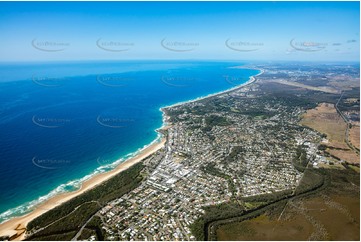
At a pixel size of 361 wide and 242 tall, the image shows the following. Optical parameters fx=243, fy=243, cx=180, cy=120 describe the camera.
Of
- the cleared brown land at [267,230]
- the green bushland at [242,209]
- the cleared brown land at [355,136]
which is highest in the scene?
the cleared brown land at [355,136]

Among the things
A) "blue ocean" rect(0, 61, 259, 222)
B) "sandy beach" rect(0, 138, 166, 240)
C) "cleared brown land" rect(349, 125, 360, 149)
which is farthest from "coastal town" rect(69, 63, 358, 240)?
"blue ocean" rect(0, 61, 259, 222)

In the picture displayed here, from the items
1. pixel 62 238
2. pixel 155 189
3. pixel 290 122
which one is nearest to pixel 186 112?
pixel 290 122

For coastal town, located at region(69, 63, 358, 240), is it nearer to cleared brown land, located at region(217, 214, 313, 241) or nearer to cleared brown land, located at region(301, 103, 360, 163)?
cleared brown land, located at region(301, 103, 360, 163)

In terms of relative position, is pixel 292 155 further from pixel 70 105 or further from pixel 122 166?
pixel 70 105

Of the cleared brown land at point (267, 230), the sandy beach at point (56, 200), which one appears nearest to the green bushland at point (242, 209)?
the cleared brown land at point (267, 230)

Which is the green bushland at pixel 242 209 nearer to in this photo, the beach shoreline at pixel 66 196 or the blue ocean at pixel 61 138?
the beach shoreline at pixel 66 196

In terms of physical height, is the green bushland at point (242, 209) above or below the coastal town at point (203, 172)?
below

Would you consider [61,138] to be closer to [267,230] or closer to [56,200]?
[56,200]

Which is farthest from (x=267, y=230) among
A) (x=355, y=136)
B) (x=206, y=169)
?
(x=355, y=136)
